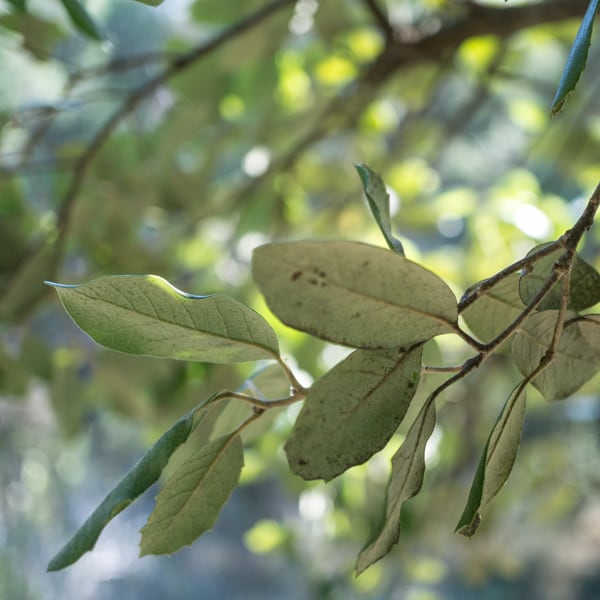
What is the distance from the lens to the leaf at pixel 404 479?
0.69 feet

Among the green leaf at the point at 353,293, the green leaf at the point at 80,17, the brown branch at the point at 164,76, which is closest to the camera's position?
the green leaf at the point at 353,293

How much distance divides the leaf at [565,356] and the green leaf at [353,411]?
3cm

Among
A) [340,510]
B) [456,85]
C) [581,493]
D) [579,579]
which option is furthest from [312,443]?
[579,579]

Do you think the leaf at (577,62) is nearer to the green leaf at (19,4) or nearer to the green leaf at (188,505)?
the green leaf at (188,505)

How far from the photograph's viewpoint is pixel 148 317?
8.5 inches

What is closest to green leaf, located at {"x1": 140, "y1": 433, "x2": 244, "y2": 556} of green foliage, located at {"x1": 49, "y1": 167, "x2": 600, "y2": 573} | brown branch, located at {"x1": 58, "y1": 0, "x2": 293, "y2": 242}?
green foliage, located at {"x1": 49, "y1": 167, "x2": 600, "y2": 573}

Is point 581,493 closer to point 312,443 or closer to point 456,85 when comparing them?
point 312,443

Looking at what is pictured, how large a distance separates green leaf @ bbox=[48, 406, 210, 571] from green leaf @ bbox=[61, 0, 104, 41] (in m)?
0.19

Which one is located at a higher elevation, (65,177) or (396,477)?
(396,477)

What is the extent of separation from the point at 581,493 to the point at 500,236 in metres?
0.52

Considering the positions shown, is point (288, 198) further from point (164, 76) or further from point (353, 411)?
point (353, 411)

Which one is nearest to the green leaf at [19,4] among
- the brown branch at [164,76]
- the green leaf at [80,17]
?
the green leaf at [80,17]

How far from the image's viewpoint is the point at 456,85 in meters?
1.92

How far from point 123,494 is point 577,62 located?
15 centimetres
